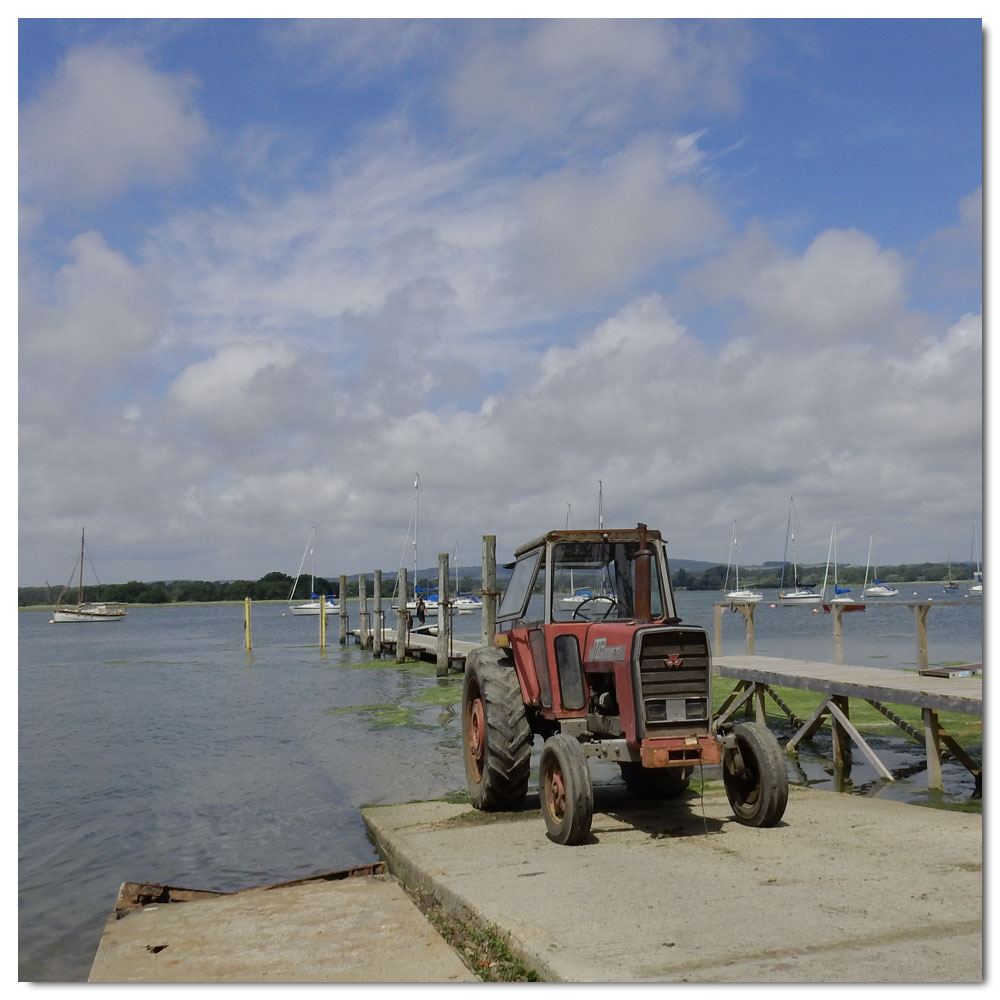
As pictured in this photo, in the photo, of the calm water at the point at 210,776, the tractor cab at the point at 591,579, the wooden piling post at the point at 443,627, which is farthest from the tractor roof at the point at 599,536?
the wooden piling post at the point at 443,627

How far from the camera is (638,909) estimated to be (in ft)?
16.7

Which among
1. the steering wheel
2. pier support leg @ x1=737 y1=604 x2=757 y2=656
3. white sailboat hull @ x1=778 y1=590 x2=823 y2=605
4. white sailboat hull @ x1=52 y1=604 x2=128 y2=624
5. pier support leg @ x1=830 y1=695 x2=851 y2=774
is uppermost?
the steering wheel

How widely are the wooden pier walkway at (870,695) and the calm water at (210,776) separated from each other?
14.5 inches

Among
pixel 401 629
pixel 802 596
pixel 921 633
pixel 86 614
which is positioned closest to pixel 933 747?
pixel 921 633

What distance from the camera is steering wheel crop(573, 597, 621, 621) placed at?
773 centimetres

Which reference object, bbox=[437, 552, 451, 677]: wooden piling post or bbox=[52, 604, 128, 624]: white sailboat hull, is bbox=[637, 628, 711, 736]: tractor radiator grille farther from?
bbox=[52, 604, 128, 624]: white sailboat hull

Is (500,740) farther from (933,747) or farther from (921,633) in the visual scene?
(921,633)

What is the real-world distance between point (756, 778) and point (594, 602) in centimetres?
181

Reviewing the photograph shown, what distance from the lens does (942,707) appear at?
898cm

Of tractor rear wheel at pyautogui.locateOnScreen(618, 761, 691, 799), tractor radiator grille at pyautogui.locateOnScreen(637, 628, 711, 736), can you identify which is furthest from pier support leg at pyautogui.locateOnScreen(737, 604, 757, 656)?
tractor radiator grille at pyautogui.locateOnScreen(637, 628, 711, 736)

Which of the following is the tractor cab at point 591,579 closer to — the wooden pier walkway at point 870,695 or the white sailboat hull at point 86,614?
the wooden pier walkway at point 870,695

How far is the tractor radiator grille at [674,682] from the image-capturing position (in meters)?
6.69

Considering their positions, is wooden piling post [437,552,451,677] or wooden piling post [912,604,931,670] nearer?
wooden piling post [912,604,931,670]

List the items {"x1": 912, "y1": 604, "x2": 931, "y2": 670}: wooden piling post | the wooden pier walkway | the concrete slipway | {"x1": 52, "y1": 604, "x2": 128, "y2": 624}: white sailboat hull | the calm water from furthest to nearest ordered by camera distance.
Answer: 1. {"x1": 52, "y1": 604, "x2": 128, "y2": 624}: white sailboat hull
2. {"x1": 912, "y1": 604, "x2": 931, "y2": 670}: wooden piling post
3. the wooden pier walkway
4. the calm water
5. the concrete slipway
